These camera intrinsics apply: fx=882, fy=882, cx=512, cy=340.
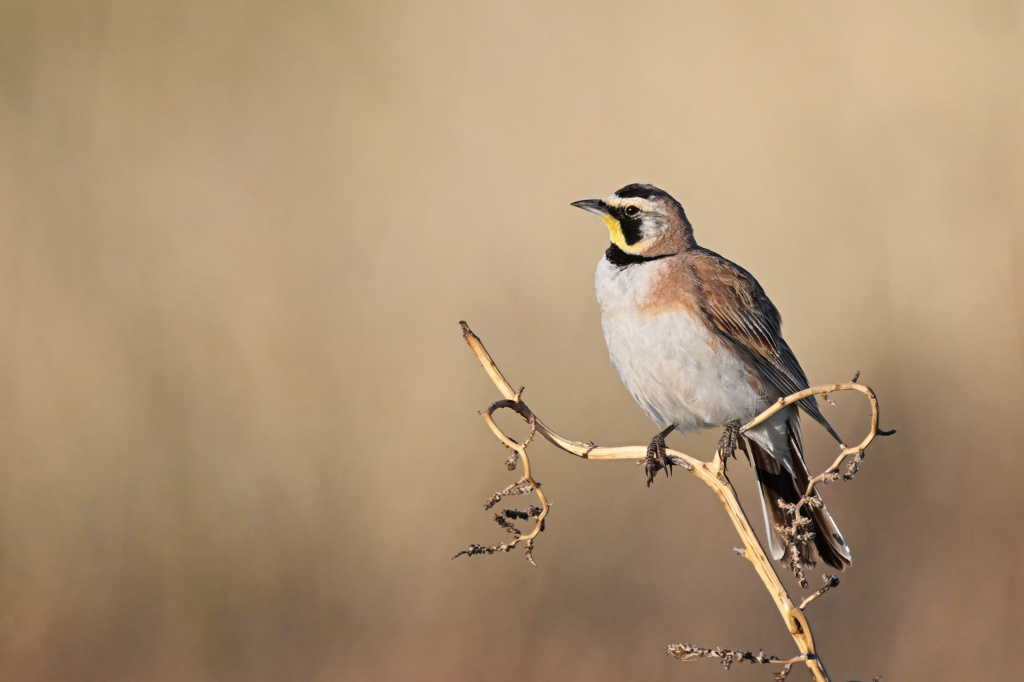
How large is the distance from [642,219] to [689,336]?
0.50 metres

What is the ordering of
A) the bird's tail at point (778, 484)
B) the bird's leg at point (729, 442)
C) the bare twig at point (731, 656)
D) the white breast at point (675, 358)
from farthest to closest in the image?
the white breast at point (675, 358), the bird's tail at point (778, 484), the bird's leg at point (729, 442), the bare twig at point (731, 656)

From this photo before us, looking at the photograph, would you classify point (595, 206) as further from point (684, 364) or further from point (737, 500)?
point (737, 500)

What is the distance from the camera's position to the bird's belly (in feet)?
11.4

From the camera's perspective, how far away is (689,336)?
3.49 meters

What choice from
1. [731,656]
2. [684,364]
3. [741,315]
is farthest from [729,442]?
[731,656]

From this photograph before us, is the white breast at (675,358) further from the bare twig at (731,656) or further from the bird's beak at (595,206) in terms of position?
the bare twig at (731,656)

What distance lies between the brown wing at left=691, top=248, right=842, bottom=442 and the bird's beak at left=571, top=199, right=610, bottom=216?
1.46 ft

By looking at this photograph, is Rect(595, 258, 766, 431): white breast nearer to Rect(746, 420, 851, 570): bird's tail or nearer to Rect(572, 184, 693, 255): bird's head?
Rect(572, 184, 693, 255): bird's head

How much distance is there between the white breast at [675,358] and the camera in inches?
137

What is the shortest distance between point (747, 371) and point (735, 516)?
201 centimetres

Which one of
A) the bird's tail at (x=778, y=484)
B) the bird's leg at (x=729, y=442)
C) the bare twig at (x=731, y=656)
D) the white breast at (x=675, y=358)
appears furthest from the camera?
the white breast at (x=675, y=358)

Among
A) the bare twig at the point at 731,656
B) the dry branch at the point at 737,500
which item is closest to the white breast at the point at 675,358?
the dry branch at the point at 737,500

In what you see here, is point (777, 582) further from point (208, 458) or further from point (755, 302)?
point (208, 458)

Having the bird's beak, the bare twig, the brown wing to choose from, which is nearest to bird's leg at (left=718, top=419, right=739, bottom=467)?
the brown wing
